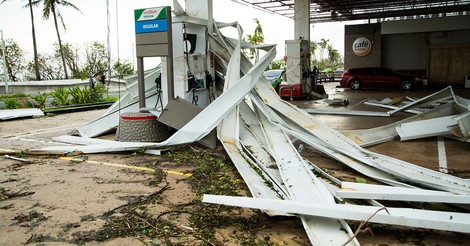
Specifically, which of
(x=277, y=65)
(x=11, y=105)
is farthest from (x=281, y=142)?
(x=277, y=65)

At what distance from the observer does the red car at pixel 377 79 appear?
2055cm

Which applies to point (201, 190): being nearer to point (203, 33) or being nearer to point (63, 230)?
point (63, 230)

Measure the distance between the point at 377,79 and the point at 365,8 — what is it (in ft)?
17.2

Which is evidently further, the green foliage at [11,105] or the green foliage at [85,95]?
the green foliage at [85,95]

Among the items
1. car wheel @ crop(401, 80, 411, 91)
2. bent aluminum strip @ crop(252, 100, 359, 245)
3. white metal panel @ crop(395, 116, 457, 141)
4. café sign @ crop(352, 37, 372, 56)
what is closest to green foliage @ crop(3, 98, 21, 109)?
bent aluminum strip @ crop(252, 100, 359, 245)

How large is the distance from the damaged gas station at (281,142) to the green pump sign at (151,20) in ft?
0.07

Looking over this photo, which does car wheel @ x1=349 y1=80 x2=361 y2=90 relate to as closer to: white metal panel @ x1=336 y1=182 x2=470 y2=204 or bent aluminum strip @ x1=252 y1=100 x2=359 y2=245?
bent aluminum strip @ x1=252 y1=100 x2=359 y2=245

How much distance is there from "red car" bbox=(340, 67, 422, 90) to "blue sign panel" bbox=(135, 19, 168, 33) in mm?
17122

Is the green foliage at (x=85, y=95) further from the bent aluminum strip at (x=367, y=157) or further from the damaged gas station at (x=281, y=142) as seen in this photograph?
the bent aluminum strip at (x=367, y=157)

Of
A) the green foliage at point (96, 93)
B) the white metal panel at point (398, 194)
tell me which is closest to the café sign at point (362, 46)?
the green foliage at point (96, 93)

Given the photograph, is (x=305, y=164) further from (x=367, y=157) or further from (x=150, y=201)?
(x=150, y=201)

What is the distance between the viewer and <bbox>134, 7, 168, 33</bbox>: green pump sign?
6.97 meters

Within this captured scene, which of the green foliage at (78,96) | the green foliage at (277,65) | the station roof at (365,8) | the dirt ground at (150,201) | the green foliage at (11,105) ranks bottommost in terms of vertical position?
the dirt ground at (150,201)

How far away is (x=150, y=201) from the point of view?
403 cm
